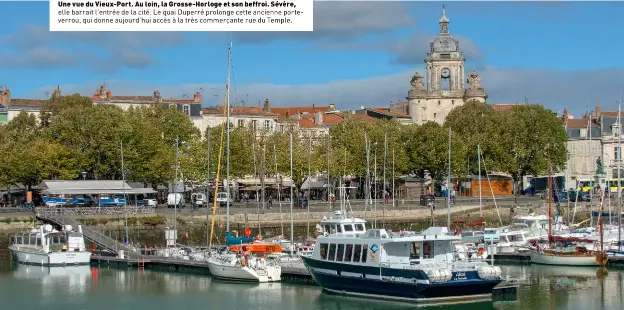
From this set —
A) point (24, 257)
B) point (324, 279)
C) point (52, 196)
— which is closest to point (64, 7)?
point (324, 279)

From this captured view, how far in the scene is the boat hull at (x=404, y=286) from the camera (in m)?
41.6

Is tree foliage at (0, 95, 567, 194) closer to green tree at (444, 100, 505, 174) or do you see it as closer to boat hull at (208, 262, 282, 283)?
green tree at (444, 100, 505, 174)

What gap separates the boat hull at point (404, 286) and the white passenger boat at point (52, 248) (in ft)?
63.0

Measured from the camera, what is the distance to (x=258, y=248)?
54625mm

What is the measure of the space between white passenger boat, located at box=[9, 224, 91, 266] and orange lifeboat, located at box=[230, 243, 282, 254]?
10006mm

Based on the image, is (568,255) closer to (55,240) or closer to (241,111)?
(55,240)

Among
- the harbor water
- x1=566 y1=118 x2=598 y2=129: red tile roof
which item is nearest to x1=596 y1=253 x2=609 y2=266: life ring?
the harbor water

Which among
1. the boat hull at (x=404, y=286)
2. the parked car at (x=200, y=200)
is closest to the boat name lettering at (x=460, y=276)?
the boat hull at (x=404, y=286)

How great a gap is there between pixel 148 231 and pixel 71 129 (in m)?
17.6

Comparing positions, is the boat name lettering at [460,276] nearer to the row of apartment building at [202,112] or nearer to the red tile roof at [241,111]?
the row of apartment building at [202,112]

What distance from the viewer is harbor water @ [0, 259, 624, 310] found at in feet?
148

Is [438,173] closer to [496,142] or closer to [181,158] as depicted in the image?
[496,142]

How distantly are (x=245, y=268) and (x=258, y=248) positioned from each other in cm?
446

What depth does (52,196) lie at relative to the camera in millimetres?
80812
